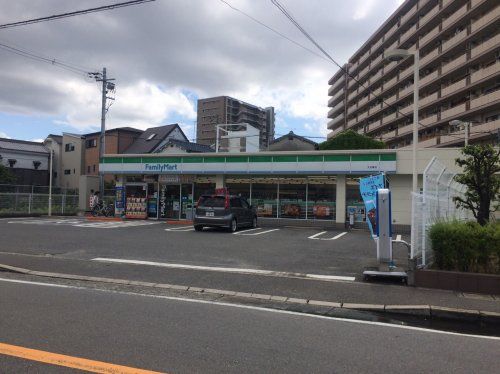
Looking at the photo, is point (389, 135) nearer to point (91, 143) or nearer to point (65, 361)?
point (91, 143)

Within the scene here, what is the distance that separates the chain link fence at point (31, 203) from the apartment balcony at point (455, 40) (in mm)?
40995

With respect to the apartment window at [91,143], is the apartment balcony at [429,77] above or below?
above

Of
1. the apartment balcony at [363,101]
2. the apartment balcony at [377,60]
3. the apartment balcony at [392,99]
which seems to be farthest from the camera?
the apartment balcony at [363,101]

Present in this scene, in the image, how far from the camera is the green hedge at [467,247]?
790 centimetres

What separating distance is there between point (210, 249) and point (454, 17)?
4597cm

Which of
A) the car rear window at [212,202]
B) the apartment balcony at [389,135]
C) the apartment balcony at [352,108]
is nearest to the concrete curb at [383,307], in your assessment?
the car rear window at [212,202]

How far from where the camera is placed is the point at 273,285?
26.5ft

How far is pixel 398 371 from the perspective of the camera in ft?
13.5

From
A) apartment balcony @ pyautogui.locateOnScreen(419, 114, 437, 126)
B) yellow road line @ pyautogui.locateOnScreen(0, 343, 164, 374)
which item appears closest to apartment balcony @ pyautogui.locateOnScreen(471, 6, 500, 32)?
apartment balcony @ pyautogui.locateOnScreen(419, 114, 437, 126)

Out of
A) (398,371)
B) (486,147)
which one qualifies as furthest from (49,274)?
(486,147)

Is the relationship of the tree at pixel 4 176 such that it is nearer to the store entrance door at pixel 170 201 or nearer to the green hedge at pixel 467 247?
the store entrance door at pixel 170 201

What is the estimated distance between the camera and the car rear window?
17859 mm

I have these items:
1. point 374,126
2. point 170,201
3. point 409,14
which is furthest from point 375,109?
point 170,201

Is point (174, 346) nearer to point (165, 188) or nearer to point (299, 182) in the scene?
point (299, 182)
